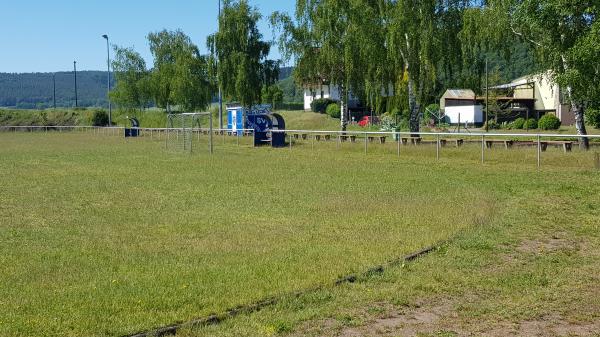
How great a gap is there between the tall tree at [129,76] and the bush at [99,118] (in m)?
9.62

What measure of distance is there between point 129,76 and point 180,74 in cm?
1339

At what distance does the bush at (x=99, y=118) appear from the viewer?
88.2m

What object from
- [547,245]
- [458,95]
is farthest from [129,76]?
[547,245]

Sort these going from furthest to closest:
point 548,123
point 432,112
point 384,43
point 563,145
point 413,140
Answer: point 432,112 < point 548,123 < point 384,43 < point 413,140 < point 563,145

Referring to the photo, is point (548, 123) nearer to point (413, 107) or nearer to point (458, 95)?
point (413, 107)

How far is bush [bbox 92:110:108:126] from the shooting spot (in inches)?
3472

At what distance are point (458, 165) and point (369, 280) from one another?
1698 cm

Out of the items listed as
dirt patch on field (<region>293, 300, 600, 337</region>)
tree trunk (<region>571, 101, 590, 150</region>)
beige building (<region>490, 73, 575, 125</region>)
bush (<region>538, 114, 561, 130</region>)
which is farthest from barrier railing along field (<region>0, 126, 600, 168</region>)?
beige building (<region>490, 73, 575, 125</region>)

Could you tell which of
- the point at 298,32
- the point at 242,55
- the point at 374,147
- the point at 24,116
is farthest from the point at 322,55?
the point at 24,116

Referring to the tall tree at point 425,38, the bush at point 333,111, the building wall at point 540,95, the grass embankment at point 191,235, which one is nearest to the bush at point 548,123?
the building wall at point 540,95

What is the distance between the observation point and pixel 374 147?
32.2 metres

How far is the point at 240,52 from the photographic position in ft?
180

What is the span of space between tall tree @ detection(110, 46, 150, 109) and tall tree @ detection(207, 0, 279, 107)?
24559 mm

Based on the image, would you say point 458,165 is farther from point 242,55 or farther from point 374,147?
point 242,55
